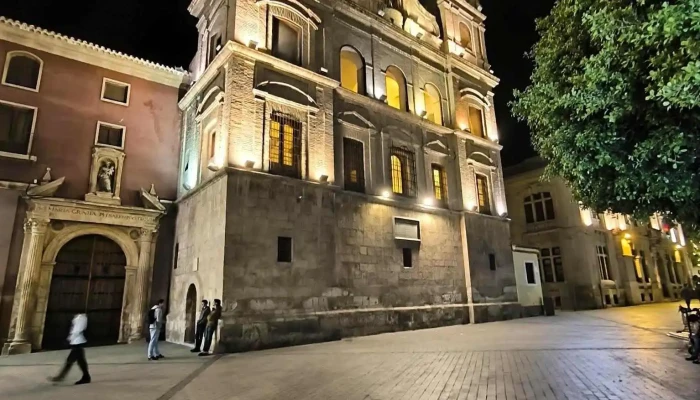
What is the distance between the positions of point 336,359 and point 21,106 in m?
14.9

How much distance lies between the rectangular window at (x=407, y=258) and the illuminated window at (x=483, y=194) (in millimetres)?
6382

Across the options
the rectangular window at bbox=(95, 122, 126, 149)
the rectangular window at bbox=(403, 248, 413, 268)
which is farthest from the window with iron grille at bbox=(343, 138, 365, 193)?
the rectangular window at bbox=(95, 122, 126, 149)

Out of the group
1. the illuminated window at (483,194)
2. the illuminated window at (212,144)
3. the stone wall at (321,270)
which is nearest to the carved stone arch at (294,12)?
the illuminated window at (212,144)

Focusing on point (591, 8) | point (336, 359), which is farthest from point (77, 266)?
point (591, 8)

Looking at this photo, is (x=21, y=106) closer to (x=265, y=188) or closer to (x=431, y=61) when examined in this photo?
(x=265, y=188)

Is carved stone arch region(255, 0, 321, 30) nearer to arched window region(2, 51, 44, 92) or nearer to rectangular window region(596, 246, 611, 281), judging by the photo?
arched window region(2, 51, 44, 92)

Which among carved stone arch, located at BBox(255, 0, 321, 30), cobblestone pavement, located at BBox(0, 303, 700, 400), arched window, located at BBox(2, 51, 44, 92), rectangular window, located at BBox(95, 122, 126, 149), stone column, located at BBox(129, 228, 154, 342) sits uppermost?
carved stone arch, located at BBox(255, 0, 321, 30)

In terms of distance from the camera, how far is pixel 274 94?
49.1 ft

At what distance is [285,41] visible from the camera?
1639cm

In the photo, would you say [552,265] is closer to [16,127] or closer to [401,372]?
[401,372]

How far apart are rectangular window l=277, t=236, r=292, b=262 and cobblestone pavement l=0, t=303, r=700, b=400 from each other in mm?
3031

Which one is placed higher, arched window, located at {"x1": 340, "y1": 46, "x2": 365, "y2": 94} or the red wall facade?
arched window, located at {"x1": 340, "y1": 46, "x2": 365, "y2": 94}

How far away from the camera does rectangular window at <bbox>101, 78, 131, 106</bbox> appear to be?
655 inches

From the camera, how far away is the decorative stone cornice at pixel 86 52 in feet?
48.8
